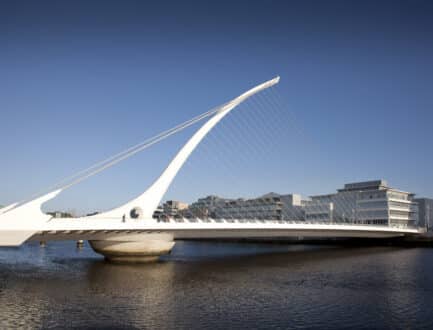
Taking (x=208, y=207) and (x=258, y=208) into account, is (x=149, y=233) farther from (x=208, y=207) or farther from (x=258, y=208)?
(x=208, y=207)

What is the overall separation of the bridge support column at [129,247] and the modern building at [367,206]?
58.8 metres

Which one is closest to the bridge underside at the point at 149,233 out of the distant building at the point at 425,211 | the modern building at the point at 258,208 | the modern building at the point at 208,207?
the modern building at the point at 258,208

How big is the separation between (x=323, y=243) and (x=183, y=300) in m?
56.1

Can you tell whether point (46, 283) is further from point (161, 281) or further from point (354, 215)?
point (354, 215)

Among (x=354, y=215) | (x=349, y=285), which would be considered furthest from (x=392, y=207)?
(x=349, y=285)

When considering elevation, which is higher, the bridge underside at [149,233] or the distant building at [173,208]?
the distant building at [173,208]

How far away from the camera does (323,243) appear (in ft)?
232

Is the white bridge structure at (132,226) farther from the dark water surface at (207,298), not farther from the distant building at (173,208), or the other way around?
the distant building at (173,208)

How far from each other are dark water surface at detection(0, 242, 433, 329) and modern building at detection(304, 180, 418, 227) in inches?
2110

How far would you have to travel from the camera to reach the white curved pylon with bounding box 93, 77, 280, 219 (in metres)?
29.9

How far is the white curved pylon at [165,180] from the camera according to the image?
2994cm

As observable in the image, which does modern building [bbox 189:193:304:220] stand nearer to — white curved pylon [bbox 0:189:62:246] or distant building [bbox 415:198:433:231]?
distant building [bbox 415:198:433:231]

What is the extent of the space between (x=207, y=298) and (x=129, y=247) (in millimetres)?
14060

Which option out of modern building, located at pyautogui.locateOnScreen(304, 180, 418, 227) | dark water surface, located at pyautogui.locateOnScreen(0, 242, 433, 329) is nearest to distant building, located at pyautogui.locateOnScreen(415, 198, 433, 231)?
modern building, located at pyautogui.locateOnScreen(304, 180, 418, 227)
